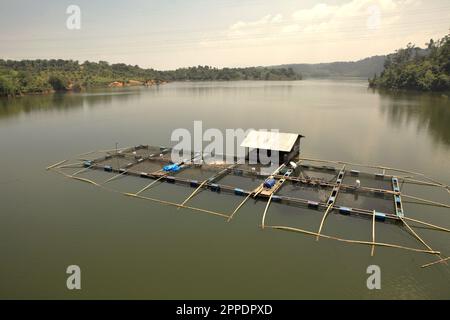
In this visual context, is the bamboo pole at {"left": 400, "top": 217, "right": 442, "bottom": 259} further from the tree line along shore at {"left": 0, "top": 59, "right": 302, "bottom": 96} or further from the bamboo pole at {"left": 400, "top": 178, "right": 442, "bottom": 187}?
the tree line along shore at {"left": 0, "top": 59, "right": 302, "bottom": 96}

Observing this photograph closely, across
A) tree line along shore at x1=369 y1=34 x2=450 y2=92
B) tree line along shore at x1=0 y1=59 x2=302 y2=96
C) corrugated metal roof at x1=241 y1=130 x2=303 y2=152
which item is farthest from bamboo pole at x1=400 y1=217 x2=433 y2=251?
tree line along shore at x1=0 y1=59 x2=302 y2=96

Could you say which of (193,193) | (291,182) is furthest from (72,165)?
(291,182)

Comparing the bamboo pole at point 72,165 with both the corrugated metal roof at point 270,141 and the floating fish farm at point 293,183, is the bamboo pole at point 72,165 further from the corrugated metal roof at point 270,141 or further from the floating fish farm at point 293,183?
the corrugated metal roof at point 270,141

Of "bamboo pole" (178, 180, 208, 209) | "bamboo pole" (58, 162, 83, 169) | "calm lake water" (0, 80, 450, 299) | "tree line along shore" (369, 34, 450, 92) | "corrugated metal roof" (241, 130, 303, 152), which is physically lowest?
"calm lake water" (0, 80, 450, 299)

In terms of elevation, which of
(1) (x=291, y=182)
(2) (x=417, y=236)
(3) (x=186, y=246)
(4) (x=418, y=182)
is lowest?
(3) (x=186, y=246)

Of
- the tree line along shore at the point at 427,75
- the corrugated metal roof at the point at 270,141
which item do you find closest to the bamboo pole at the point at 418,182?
the corrugated metal roof at the point at 270,141

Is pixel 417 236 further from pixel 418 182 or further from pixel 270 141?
pixel 270 141

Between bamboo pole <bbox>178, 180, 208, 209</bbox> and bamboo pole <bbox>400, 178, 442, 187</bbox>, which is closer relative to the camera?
bamboo pole <bbox>178, 180, 208, 209</bbox>
